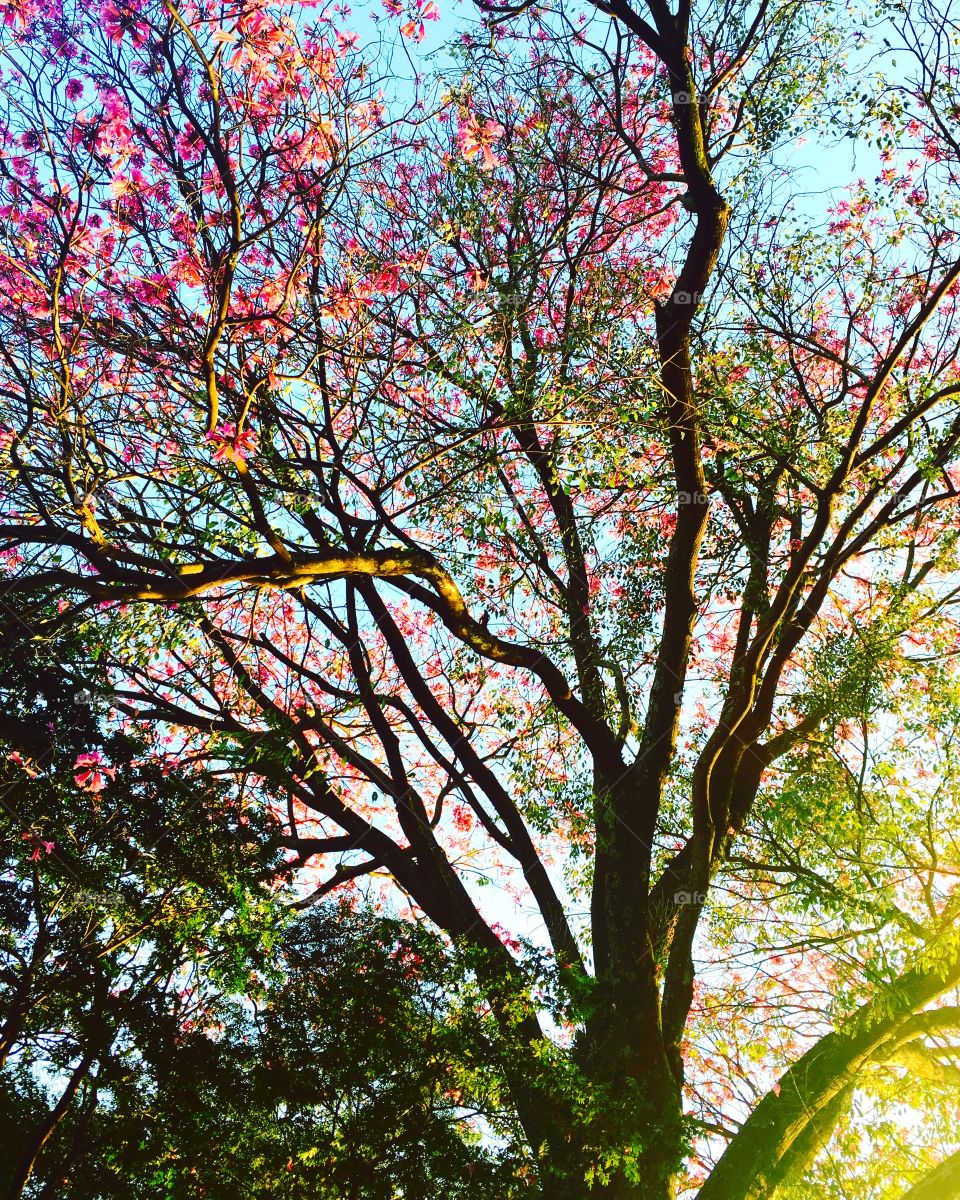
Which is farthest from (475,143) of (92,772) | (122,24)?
(92,772)

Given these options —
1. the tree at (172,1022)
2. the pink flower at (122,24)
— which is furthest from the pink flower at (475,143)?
the tree at (172,1022)

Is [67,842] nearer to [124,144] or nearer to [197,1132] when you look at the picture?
[197,1132]

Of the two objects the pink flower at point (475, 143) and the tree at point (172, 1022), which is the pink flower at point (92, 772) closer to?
the tree at point (172, 1022)

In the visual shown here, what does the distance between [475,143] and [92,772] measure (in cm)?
549

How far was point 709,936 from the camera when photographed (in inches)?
305

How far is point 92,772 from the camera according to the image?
16.8ft

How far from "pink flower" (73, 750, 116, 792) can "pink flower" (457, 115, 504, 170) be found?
5264 mm

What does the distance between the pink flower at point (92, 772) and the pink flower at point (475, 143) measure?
5264 mm

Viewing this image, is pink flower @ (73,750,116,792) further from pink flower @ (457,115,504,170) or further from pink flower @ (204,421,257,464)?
pink flower @ (457,115,504,170)

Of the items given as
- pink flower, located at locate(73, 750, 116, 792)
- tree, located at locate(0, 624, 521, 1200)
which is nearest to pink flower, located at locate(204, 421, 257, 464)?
tree, located at locate(0, 624, 521, 1200)

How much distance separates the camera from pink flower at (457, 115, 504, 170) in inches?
270

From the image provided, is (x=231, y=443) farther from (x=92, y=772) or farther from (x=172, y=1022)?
(x=172, y=1022)

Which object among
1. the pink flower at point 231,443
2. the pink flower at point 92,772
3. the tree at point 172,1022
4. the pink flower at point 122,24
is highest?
the pink flower at point 122,24

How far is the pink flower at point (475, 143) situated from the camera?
Result: 270 inches
